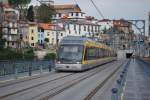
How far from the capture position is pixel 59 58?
3878cm

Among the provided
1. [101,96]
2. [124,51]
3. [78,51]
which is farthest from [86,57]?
[124,51]

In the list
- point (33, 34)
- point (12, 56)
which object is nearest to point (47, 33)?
point (33, 34)

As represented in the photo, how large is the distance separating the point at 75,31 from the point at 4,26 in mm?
43467

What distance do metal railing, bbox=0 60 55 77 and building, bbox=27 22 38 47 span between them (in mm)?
102183

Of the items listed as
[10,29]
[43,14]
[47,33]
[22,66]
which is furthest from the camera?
[43,14]

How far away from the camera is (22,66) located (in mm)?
32938

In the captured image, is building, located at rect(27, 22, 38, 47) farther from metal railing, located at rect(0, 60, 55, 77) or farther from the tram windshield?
the tram windshield

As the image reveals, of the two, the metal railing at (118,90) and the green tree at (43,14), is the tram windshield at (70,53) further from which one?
the green tree at (43,14)

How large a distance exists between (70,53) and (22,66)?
6.70m

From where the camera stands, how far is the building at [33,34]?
143500 mm

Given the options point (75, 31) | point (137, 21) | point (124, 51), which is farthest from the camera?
point (124, 51)

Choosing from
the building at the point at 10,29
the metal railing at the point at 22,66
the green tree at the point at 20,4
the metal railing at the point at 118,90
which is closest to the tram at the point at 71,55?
the metal railing at the point at 22,66

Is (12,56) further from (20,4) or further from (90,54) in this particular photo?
(20,4)

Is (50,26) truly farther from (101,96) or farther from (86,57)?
(101,96)
